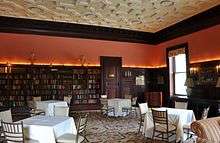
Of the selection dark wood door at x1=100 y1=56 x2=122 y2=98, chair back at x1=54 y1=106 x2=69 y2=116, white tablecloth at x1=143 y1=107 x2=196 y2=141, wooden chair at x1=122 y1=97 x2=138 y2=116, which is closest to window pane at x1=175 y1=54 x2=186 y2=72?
wooden chair at x1=122 y1=97 x2=138 y2=116

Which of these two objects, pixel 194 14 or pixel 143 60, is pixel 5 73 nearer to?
pixel 143 60

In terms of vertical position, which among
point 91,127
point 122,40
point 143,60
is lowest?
point 91,127

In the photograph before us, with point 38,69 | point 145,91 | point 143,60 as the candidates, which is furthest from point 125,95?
point 38,69

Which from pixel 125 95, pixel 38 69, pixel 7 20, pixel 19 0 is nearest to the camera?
pixel 19 0

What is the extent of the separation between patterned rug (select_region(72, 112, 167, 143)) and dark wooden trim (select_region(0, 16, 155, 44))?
4535mm

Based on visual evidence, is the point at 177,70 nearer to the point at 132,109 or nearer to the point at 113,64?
the point at 132,109

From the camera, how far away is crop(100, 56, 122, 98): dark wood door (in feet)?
41.8

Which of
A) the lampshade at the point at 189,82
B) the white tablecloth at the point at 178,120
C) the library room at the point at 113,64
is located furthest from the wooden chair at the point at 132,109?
the white tablecloth at the point at 178,120

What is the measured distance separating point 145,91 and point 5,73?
7.36 m

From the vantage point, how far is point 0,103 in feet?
35.0

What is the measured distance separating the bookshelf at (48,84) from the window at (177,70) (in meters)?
3.78

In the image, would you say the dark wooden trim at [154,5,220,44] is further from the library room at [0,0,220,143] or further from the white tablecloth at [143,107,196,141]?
the white tablecloth at [143,107,196,141]

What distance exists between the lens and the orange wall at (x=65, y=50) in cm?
1105

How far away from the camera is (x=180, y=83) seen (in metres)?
11.8
